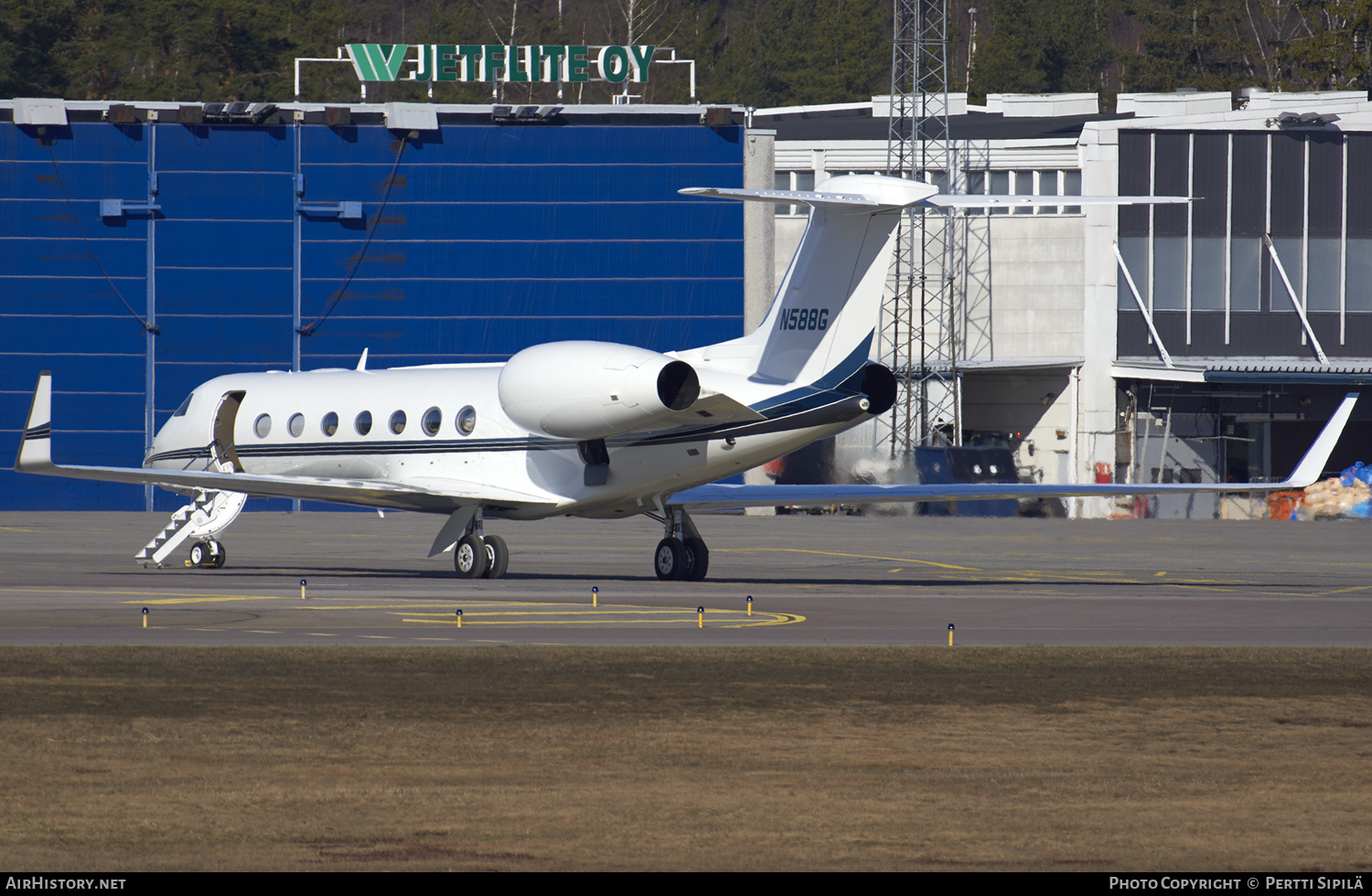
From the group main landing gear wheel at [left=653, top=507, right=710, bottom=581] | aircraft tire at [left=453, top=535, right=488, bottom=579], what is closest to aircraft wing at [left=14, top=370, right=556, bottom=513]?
aircraft tire at [left=453, top=535, right=488, bottom=579]

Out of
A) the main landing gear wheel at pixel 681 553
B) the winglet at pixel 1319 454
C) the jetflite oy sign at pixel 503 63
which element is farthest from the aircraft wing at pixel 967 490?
the jetflite oy sign at pixel 503 63

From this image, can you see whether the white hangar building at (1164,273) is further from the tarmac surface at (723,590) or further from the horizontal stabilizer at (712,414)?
the horizontal stabilizer at (712,414)

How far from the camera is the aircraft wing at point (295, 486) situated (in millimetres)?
25328

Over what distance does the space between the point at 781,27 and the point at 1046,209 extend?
5356 centimetres

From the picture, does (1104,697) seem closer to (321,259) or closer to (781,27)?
(321,259)

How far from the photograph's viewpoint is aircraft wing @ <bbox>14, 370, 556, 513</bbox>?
2533cm

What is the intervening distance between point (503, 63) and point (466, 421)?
37313mm

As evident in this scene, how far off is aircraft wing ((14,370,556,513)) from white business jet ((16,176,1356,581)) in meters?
0.04

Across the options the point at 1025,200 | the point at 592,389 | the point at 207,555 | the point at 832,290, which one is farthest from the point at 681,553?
the point at 207,555

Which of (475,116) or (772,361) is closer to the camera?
(772,361)

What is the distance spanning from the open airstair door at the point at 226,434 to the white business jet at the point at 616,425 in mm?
775

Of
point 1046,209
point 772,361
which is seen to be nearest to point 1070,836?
point 772,361

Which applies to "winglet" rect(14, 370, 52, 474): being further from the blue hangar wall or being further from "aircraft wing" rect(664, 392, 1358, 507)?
the blue hangar wall

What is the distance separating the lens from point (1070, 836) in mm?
8883
